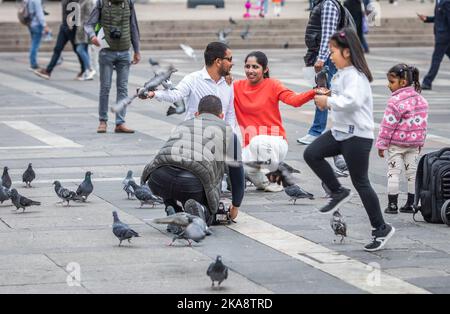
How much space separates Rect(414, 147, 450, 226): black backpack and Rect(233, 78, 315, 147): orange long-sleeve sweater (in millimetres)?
1523

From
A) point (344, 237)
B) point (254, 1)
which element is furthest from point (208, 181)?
point (254, 1)

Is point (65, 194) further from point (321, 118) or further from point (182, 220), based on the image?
point (321, 118)

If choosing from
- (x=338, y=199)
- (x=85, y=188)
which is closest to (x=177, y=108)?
(x=85, y=188)

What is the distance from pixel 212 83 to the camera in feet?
34.9

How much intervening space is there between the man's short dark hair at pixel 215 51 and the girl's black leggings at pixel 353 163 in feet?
6.54

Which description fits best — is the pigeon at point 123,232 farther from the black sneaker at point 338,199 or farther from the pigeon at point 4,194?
the pigeon at point 4,194

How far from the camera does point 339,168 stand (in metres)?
11.9

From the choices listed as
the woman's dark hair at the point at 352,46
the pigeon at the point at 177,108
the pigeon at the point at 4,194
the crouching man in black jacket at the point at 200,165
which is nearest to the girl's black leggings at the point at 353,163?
the woman's dark hair at the point at 352,46

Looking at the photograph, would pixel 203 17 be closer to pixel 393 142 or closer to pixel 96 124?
pixel 96 124

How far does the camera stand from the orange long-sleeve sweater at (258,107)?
10.7 m

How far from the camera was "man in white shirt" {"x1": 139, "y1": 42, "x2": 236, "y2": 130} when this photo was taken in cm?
1052

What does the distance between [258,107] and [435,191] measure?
76.0 inches

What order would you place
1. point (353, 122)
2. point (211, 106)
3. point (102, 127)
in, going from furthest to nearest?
1. point (102, 127)
2. point (211, 106)
3. point (353, 122)

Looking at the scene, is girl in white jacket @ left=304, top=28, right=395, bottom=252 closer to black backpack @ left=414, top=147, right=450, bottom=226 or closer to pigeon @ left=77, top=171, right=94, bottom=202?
black backpack @ left=414, top=147, right=450, bottom=226
